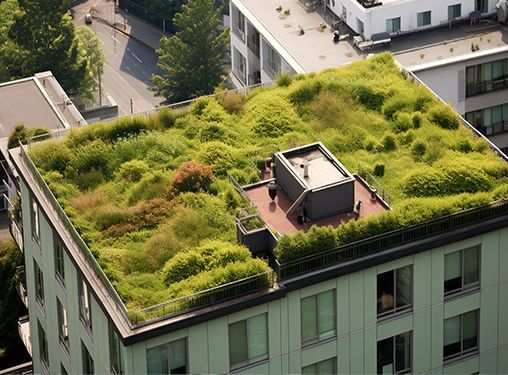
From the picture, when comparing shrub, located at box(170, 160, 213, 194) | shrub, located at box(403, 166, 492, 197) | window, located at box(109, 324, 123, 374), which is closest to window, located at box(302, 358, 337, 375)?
window, located at box(109, 324, 123, 374)

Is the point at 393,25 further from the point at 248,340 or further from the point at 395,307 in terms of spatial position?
the point at 248,340

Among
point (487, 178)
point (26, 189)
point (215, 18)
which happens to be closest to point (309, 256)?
point (487, 178)

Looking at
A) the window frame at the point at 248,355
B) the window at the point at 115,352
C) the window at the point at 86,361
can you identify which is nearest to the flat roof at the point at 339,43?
the window at the point at 86,361

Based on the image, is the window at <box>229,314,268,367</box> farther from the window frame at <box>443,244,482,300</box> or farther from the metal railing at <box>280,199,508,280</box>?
the window frame at <box>443,244,482,300</box>

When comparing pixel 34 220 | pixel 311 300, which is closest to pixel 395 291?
pixel 311 300

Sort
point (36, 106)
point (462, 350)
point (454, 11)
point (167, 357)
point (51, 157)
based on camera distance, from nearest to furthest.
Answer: point (167, 357)
point (462, 350)
point (51, 157)
point (36, 106)
point (454, 11)

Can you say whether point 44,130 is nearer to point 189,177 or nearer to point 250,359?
point 189,177
